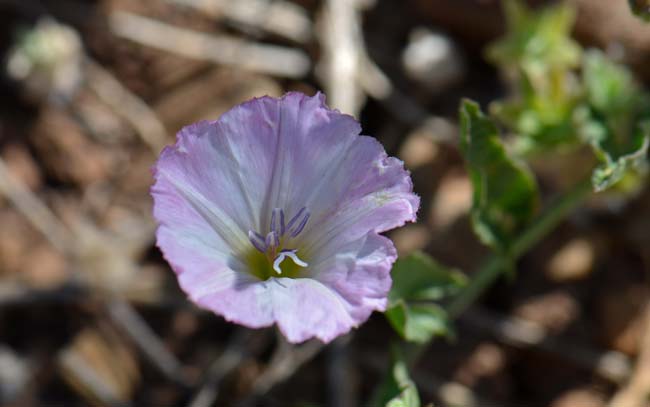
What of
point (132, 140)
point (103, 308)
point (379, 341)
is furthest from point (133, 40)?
point (379, 341)

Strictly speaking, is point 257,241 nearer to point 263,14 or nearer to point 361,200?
point 361,200

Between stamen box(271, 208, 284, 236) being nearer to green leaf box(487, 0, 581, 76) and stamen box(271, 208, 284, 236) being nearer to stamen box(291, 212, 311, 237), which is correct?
stamen box(291, 212, 311, 237)

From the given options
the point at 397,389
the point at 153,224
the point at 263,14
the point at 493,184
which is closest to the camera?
the point at 397,389

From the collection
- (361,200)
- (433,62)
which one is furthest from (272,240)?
(433,62)

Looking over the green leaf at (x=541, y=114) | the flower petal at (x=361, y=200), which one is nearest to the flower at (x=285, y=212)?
the flower petal at (x=361, y=200)

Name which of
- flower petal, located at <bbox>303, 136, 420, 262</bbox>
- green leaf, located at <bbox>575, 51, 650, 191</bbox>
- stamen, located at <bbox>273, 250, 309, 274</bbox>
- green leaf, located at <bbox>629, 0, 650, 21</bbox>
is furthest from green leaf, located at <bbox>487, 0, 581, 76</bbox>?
stamen, located at <bbox>273, 250, 309, 274</bbox>
